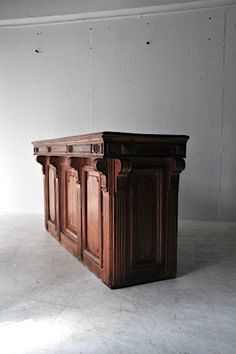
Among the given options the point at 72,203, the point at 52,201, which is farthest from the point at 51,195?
the point at 72,203

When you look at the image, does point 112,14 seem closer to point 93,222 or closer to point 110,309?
point 93,222

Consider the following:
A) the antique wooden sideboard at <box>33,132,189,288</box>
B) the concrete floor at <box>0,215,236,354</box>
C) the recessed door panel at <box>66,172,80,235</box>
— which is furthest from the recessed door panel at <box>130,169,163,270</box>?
the recessed door panel at <box>66,172,80,235</box>

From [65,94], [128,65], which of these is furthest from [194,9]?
[65,94]

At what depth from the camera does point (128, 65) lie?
4695mm

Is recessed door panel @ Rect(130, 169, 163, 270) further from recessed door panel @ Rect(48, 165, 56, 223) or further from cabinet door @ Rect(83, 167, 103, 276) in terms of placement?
recessed door panel @ Rect(48, 165, 56, 223)

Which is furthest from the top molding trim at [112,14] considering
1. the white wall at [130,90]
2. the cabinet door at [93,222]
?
the cabinet door at [93,222]

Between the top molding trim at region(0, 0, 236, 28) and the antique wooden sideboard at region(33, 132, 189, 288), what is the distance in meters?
2.91

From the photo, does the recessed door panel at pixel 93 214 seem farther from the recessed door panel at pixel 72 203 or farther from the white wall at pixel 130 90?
the white wall at pixel 130 90

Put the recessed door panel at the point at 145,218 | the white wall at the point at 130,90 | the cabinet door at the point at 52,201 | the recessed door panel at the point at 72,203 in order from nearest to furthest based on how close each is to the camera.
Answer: the recessed door panel at the point at 145,218 → the recessed door panel at the point at 72,203 → the cabinet door at the point at 52,201 → the white wall at the point at 130,90

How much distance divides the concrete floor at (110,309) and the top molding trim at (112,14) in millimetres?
3388

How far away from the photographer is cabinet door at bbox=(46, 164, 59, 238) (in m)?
3.45

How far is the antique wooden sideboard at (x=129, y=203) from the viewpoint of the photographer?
2166 mm

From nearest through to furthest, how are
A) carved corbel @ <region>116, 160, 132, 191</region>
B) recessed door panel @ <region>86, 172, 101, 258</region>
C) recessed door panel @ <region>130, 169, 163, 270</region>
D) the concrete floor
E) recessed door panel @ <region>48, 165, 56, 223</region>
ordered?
1. the concrete floor
2. carved corbel @ <region>116, 160, 132, 191</region>
3. recessed door panel @ <region>130, 169, 163, 270</region>
4. recessed door panel @ <region>86, 172, 101, 258</region>
5. recessed door panel @ <region>48, 165, 56, 223</region>

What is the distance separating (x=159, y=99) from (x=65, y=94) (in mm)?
1520
